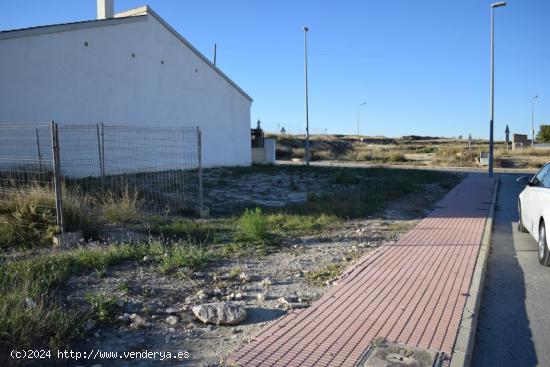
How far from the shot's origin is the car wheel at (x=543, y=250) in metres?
7.07

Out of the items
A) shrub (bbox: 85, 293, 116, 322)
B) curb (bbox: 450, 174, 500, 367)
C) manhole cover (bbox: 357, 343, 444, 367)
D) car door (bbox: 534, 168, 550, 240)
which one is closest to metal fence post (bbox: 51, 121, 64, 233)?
shrub (bbox: 85, 293, 116, 322)

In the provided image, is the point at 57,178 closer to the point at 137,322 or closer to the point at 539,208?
the point at 137,322

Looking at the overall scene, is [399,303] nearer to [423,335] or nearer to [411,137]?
[423,335]

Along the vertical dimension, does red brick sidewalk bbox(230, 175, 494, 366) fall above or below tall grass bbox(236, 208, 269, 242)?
below

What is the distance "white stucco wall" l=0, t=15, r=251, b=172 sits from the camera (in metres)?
16.5

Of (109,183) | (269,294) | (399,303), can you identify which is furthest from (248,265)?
(109,183)

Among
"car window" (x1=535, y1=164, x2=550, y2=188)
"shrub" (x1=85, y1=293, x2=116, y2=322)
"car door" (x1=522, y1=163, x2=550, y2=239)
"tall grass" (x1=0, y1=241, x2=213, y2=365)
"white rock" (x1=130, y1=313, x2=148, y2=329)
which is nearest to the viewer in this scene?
"tall grass" (x1=0, y1=241, x2=213, y2=365)

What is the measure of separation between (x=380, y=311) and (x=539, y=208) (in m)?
4.12

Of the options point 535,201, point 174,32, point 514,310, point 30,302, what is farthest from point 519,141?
point 30,302

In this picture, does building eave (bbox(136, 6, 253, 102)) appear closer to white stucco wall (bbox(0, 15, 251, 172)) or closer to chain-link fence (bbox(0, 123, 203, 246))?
white stucco wall (bbox(0, 15, 251, 172))

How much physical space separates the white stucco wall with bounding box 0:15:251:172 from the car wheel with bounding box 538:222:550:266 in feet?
52.3

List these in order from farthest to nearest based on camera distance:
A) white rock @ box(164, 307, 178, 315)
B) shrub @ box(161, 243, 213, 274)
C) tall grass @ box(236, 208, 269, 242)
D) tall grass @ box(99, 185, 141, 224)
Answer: tall grass @ box(99, 185, 141, 224)
tall grass @ box(236, 208, 269, 242)
shrub @ box(161, 243, 213, 274)
white rock @ box(164, 307, 178, 315)

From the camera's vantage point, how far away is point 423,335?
4.38 metres

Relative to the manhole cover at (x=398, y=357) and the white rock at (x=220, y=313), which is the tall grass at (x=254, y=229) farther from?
the manhole cover at (x=398, y=357)
